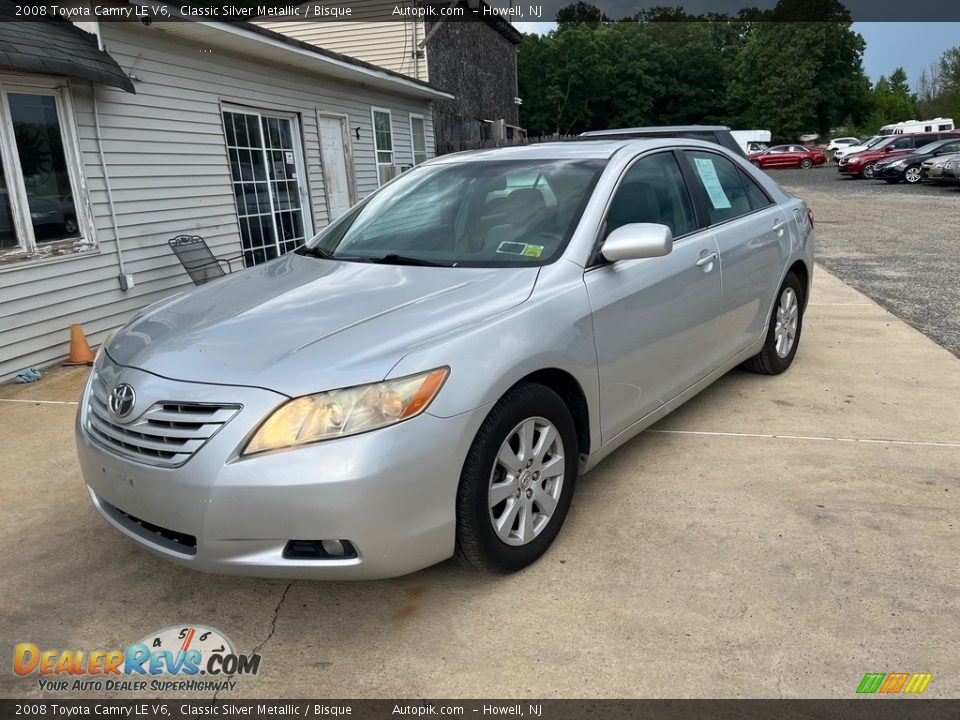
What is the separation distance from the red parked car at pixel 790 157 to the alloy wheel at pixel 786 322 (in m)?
38.0

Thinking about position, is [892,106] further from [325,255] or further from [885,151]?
[325,255]

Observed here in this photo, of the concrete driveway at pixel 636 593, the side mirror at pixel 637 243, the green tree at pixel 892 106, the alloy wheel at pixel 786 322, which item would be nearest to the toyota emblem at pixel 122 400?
the concrete driveway at pixel 636 593

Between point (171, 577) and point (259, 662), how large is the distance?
70cm

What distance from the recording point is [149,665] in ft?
7.84

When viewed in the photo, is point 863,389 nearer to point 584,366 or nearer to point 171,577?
point 584,366

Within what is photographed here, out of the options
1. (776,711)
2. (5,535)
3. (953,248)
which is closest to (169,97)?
(5,535)

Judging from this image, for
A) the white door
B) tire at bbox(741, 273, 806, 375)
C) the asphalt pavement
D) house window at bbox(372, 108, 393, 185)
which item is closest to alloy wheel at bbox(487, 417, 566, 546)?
tire at bbox(741, 273, 806, 375)

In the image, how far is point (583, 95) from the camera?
59.8 m

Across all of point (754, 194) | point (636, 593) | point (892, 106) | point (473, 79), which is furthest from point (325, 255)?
point (892, 106)

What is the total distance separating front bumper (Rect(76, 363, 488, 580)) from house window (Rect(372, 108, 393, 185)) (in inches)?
419

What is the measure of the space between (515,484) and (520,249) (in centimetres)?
104

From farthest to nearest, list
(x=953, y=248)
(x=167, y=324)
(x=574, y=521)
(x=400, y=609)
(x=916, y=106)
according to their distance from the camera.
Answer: (x=916, y=106) < (x=953, y=248) < (x=574, y=521) < (x=167, y=324) < (x=400, y=609)

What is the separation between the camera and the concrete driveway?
89.7 inches

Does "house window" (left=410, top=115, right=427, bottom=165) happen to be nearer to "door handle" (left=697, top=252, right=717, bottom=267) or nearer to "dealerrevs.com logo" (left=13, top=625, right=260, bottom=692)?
"door handle" (left=697, top=252, right=717, bottom=267)
